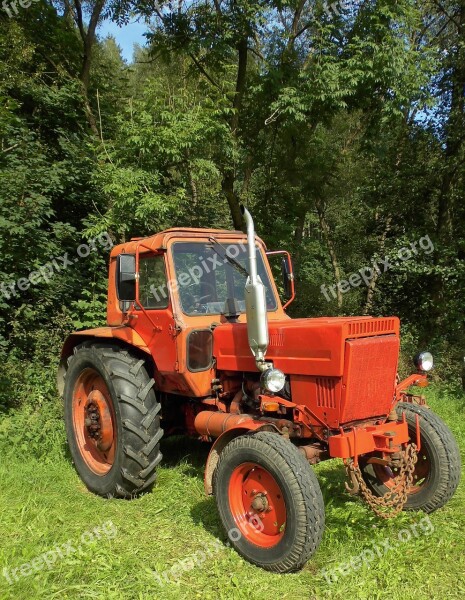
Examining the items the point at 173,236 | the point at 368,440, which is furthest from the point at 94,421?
the point at 368,440

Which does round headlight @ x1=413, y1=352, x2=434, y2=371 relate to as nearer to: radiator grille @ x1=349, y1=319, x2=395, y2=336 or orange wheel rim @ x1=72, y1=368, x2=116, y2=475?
radiator grille @ x1=349, y1=319, x2=395, y2=336

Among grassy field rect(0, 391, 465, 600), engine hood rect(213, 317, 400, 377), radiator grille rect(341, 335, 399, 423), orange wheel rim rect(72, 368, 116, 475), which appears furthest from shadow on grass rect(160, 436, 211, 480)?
radiator grille rect(341, 335, 399, 423)

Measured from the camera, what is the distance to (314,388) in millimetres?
3256

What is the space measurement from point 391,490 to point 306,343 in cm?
107

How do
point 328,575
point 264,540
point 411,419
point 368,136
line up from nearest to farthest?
point 328,575 → point 264,540 → point 411,419 → point 368,136

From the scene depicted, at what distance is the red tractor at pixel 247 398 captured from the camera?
3.03 m

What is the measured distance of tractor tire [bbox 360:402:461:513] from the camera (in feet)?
11.6

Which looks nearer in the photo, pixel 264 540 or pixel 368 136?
pixel 264 540

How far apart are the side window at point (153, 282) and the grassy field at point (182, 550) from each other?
1.49m

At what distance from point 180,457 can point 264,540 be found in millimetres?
1913

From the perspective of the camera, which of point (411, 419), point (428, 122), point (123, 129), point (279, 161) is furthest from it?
point (279, 161)

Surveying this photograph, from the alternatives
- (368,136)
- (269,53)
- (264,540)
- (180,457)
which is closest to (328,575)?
(264,540)

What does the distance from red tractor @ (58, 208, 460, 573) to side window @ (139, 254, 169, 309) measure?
0.01 m

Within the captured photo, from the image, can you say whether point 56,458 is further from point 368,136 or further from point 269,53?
point 269,53
